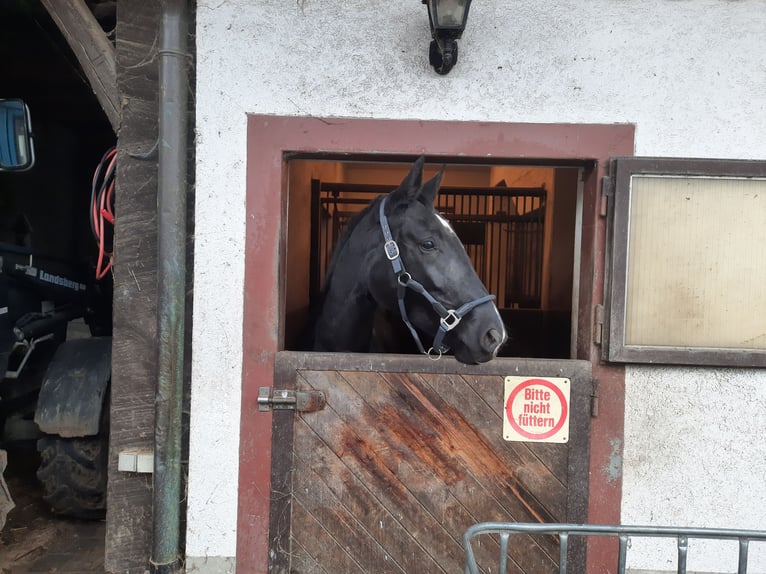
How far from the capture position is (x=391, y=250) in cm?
247

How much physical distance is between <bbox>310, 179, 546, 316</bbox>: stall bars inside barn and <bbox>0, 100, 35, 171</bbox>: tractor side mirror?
6.77ft

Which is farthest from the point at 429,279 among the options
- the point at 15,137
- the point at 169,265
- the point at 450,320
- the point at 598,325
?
the point at 15,137

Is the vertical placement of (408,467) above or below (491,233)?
below

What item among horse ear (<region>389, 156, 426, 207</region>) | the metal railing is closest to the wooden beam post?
horse ear (<region>389, 156, 426, 207</region>)

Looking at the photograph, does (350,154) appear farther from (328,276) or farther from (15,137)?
→ (15,137)

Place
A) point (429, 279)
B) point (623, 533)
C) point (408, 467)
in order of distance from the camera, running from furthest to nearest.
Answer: point (408, 467) → point (429, 279) → point (623, 533)

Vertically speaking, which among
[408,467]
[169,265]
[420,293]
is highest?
[169,265]

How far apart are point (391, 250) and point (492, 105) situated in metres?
0.83

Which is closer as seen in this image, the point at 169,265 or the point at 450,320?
the point at 450,320

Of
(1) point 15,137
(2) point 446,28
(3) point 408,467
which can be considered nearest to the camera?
(2) point 446,28

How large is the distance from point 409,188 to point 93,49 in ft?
5.63

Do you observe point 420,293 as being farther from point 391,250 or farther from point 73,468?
point 73,468

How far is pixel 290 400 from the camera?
2449mm

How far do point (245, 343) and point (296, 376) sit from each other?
29 centimetres
